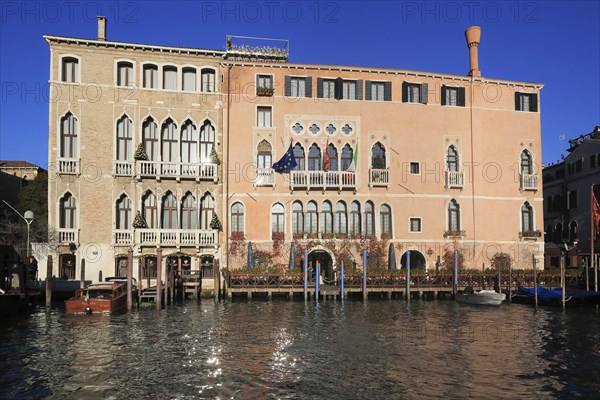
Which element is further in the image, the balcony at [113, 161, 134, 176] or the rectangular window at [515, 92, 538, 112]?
the rectangular window at [515, 92, 538, 112]

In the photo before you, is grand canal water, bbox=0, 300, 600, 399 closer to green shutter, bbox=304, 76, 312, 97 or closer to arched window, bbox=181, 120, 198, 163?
arched window, bbox=181, 120, 198, 163

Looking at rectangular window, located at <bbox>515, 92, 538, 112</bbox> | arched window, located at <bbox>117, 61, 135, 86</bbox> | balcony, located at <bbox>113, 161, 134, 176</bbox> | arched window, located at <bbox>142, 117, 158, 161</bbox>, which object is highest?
arched window, located at <bbox>117, 61, 135, 86</bbox>

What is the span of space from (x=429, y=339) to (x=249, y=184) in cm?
1727

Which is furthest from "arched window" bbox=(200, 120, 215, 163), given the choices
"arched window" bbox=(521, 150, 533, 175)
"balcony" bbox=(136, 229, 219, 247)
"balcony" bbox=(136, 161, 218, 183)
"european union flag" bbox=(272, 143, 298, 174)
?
"arched window" bbox=(521, 150, 533, 175)

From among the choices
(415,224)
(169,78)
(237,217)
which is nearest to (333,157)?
(415,224)

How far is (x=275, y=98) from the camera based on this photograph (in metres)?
33.7

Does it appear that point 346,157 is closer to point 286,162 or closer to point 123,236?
point 286,162

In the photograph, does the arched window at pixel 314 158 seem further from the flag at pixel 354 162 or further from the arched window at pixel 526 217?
the arched window at pixel 526 217

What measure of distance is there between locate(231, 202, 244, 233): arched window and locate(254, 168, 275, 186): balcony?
1.71 m

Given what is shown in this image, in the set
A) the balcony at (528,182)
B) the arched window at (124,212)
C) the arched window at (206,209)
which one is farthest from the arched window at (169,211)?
the balcony at (528,182)

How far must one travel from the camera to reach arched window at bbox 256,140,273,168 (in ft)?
110

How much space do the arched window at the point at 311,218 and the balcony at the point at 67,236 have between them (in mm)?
13266

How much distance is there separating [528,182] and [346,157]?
12253mm

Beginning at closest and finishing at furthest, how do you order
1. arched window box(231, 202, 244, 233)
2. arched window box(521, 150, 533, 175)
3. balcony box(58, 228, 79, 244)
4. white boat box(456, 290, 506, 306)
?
white boat box(456, 290, 506, 306), balcony box(58, 228, 79, 244), arched window box(231, 202, 244, 233), arched window box(521, 150, 533, 175)
